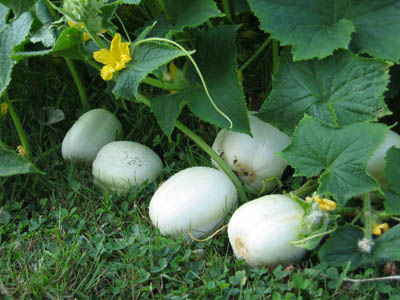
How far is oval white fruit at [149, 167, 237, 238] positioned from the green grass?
0.14 feet

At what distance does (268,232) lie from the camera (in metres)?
1.47

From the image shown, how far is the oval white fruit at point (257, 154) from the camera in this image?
174 centimetres

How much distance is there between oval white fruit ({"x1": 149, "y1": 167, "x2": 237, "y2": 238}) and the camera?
1615 mm

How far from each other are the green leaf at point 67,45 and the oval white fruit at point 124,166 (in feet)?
1.20

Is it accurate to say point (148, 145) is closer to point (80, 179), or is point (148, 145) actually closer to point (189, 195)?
point (80, 179)

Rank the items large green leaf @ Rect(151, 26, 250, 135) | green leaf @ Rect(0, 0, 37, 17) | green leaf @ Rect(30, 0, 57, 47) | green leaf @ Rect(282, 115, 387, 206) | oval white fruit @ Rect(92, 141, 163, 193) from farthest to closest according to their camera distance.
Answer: green leaf @ Rect(0, 0, 37, 17) → oval white fruit @ Rect(92, 141, 163, 193) → green leaf @ Rect(30, 0, 57, 47) → large green leaf @ Rect(151, 26, 250, 135) → green leaf @ Rect(282, 115, 387, 206)

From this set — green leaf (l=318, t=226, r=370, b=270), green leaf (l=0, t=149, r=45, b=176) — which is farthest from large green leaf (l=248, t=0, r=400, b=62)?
green leaf (l=0, t=149, r=45, b=176)

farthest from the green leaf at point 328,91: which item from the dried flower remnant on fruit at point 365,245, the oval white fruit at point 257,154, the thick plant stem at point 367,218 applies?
the dried flower remnant on fruit at point 365,245

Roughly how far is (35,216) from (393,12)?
129 centimetres

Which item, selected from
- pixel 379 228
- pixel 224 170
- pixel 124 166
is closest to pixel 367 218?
pixel 379 228

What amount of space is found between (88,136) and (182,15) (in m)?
0.59

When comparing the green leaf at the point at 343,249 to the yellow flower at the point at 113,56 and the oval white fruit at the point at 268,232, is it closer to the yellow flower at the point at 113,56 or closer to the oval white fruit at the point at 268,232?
the oval white fruit at the point at 268,232

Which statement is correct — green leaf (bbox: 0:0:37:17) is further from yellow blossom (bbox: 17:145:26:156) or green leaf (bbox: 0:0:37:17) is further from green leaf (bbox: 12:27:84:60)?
yellow blossom (bbox: 17:145:26:156)

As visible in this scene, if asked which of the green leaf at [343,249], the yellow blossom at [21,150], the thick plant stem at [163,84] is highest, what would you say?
the thick plant stem at [163,84]
